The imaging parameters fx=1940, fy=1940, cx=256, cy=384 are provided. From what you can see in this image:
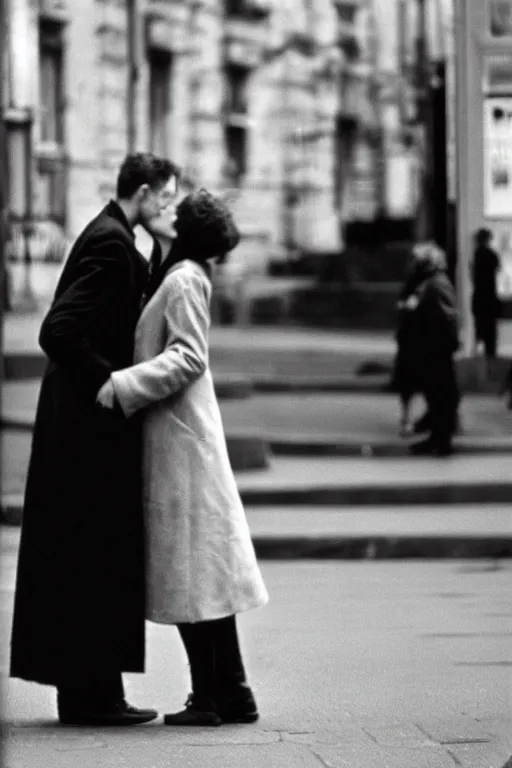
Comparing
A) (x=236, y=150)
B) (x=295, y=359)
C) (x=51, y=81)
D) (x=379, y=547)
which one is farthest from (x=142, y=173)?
(x=236, y=150)

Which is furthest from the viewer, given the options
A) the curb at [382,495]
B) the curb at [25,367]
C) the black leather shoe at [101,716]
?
the curb at [25,367]

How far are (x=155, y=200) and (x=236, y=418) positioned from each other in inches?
418

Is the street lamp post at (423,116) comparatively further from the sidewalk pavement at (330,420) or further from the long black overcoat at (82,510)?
the long black overcoat at (82,510)

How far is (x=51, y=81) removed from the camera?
80.8ft

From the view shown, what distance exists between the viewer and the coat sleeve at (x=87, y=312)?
601 centimetres

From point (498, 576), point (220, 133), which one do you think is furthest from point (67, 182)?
point (498, 576)

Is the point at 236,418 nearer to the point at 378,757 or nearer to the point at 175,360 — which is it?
the point at 175,360

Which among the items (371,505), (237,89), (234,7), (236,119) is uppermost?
(234,7)

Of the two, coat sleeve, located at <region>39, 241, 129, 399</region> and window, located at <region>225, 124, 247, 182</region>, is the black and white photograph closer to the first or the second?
coat sleeve, located at <region>39, 241, 129, 399</region>

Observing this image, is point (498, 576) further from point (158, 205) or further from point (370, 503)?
point (158, 205)

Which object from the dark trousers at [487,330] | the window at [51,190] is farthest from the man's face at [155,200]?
the window at [51,190]

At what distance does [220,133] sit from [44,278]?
7.51 meters

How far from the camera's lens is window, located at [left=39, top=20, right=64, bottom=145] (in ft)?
79.8

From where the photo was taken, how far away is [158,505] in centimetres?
606
